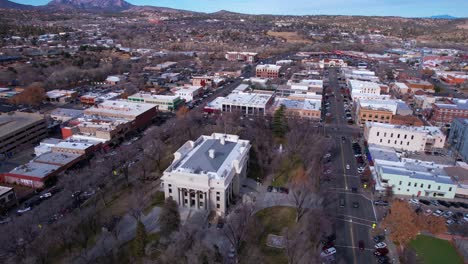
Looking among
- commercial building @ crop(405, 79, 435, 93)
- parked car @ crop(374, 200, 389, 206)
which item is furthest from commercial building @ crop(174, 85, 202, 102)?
commercial building @ crop(405, 79, 435, 93)

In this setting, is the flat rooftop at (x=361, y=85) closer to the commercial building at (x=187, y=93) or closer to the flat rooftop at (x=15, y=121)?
the commercial building at (x=187, y=93)

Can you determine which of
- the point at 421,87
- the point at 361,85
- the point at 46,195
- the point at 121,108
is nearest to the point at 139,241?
the point at 46,195

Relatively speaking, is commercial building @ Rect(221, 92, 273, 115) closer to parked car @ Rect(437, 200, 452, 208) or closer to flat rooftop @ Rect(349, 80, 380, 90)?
flat rooftop @ Rect(349, 80, 380, 90)

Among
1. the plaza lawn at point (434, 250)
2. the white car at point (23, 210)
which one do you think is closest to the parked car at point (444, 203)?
the plaza lawn at point (434, 250)

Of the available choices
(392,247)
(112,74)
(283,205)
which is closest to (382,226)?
(392,247)

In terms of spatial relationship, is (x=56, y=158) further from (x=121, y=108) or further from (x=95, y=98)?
(x=95, y=98)

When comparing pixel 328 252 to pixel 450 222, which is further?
A: pixel 450 222
